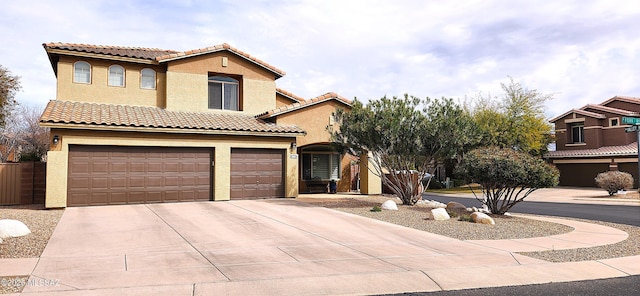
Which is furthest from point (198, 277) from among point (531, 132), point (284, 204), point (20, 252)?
point (531, 132)

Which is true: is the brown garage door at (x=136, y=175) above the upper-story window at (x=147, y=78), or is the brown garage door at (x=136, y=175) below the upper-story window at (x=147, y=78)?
below

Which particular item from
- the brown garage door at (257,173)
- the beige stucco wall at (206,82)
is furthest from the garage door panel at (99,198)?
the beige stucco wall at (206,82)

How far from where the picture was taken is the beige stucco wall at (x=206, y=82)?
20.3 meters

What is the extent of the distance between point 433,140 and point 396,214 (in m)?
3.78

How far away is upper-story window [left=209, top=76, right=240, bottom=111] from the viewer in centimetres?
2131

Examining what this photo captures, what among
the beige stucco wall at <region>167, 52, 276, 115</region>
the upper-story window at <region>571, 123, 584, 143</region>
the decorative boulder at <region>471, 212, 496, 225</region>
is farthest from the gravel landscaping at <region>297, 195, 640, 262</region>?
the upper-story window at <region>571, 123, 584, 143</region>

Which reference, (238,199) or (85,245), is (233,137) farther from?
(85,245)

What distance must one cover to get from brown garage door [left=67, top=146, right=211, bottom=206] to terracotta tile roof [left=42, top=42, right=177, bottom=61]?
4.87 metres

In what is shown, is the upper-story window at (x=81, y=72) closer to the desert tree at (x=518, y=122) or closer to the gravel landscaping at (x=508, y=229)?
the gravel landscaping at (x=508, y=229)

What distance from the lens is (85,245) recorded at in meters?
9.56

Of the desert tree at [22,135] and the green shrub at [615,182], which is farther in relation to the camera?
the desert tree at [22,135]

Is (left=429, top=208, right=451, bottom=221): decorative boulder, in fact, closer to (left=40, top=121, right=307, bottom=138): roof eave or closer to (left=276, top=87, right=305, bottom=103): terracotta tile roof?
(left=40, top=121, right=307, bottom=138): roof eave

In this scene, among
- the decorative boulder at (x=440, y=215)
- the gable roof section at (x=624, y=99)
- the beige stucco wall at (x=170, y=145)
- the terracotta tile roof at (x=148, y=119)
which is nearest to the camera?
the decorative boulder at (x=440, y=215)

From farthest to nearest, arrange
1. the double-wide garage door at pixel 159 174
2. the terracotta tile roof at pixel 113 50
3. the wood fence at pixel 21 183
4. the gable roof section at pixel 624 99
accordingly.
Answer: the gable roof section at pixel 624 99
the terracotta tile roof at pixel 113 50
the wood fence at pixel 21 183
the double-wide garage door at pixel 159 174
